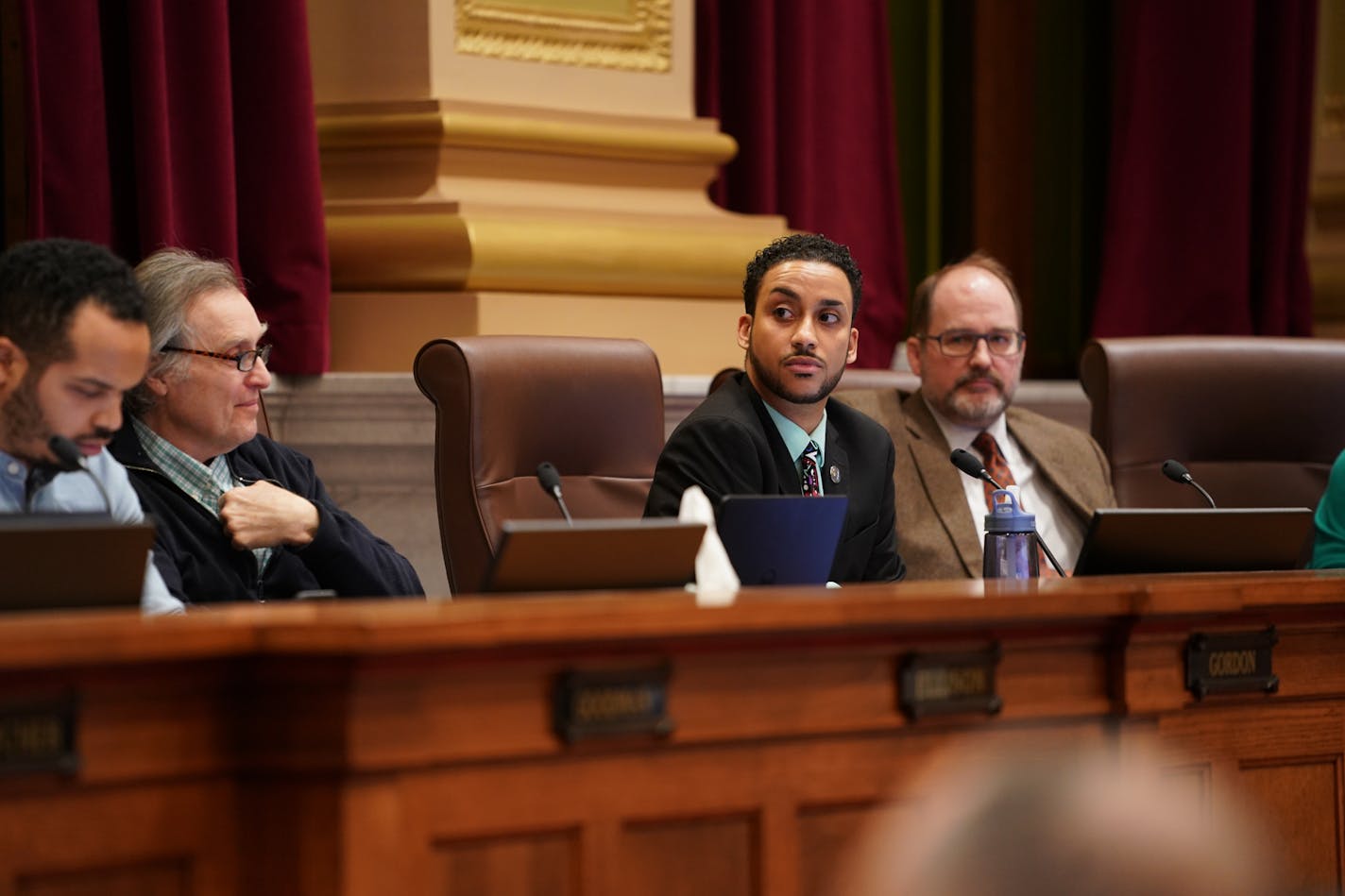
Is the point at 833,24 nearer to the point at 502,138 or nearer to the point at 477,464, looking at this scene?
the point at 502,138

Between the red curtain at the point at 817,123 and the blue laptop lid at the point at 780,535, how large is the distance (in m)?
2.36

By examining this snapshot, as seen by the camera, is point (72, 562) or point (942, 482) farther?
point (942, 482)

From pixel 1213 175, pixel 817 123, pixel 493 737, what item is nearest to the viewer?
pixel 493 737

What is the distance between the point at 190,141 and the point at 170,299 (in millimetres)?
886

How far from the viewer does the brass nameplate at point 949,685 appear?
207cm

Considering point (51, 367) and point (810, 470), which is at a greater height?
point (51, 367)

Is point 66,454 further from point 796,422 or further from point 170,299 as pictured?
point 796,422

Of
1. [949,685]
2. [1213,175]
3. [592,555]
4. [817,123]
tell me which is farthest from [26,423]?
[1213,175]

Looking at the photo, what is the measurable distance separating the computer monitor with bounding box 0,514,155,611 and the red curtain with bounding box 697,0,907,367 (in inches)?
117

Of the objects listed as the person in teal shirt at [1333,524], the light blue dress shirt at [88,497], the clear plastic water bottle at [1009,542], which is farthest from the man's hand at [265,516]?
the person in teal shirt at [1333,524]

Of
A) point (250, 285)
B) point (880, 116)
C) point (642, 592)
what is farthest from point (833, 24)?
point (642, 592)

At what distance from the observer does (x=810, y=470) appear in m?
3.03

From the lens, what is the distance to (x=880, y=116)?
4.99m

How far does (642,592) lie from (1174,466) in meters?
1.40
